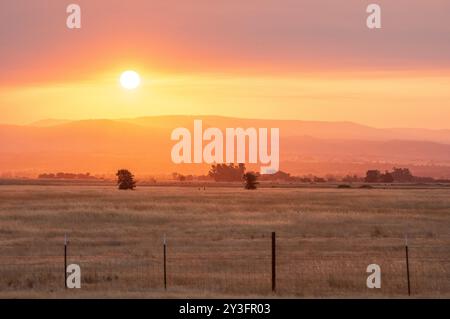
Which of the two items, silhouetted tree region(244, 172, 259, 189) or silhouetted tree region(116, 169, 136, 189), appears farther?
silhouetted tree region(244, 172, 259, 189)

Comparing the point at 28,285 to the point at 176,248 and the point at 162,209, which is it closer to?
the point at 176,248

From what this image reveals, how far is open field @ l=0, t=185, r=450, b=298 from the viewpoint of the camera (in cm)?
2752

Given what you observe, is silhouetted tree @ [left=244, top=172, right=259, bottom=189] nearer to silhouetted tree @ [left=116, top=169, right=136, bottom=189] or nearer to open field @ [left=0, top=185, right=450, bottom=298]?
silhouetted tree @ [left=116, top=169, right=136, bottom=189]

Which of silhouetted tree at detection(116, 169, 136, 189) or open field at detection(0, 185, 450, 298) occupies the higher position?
silhouetted tree at detection(116, 169, 136, 189)

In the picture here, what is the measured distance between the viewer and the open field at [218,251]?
27.5m

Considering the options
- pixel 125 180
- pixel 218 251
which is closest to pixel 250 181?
pixel 125 180

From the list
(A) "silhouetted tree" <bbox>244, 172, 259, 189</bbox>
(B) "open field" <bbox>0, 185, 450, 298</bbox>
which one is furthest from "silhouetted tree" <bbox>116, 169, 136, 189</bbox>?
(B) "open field" <bbox>0, 185, 450, 298</bbox>

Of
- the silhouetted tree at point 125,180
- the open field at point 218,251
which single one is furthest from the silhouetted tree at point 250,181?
the open field at point 218,251

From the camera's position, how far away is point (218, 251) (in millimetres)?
36781

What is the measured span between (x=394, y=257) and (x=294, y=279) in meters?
7.03

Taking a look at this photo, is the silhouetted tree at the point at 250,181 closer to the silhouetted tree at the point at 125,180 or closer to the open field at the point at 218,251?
the silhouetted tree at the point at 125,180

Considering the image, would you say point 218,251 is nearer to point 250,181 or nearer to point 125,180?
point 125,180

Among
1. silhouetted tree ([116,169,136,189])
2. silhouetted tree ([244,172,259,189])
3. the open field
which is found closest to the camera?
the open field

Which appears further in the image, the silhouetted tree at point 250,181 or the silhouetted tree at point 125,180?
the silhouetted tree at point 250,181
